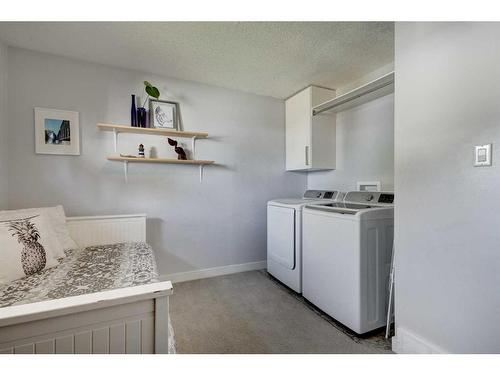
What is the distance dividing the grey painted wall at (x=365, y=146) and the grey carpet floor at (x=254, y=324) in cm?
139

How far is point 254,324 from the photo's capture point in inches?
68.7

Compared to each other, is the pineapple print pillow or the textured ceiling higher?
the textured ceiling

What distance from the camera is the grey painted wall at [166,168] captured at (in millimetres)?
1978

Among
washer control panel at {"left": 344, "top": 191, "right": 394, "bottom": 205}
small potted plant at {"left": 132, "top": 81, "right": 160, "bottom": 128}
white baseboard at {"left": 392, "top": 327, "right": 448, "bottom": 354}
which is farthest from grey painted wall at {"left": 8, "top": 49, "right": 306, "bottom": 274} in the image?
white baseboard at {"left": 392, "top": 327, "right": 448, "bottom": 354}

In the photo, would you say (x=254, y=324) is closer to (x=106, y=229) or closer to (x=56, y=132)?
(x=106, y=229)

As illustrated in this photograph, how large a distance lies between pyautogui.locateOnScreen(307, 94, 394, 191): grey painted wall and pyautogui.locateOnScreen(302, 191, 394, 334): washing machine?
48cm

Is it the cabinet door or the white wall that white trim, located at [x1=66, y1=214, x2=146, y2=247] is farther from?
the cabinet door

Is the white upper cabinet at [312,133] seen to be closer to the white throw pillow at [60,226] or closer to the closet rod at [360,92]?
the closet rod at [360,92]

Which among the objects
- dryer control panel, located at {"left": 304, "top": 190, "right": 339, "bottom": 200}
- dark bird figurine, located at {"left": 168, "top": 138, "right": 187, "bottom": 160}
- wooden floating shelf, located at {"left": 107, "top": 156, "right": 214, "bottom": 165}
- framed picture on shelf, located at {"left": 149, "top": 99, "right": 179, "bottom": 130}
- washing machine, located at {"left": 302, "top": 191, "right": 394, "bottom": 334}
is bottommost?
washing machine, located at {"left": 302, "top": 191, "right": 394, "bottom": 334}

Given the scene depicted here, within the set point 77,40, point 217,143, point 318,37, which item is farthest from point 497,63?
point 77,40

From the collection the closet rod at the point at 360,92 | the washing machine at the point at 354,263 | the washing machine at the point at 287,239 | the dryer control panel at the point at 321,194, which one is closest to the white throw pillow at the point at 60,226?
the washing machine at the point at 287,239

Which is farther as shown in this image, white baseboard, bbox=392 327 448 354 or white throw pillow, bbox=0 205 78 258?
white throw pillow, bbox=0 205 78 258

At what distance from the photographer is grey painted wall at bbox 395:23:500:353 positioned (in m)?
1.04

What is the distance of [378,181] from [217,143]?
71.5 inches
